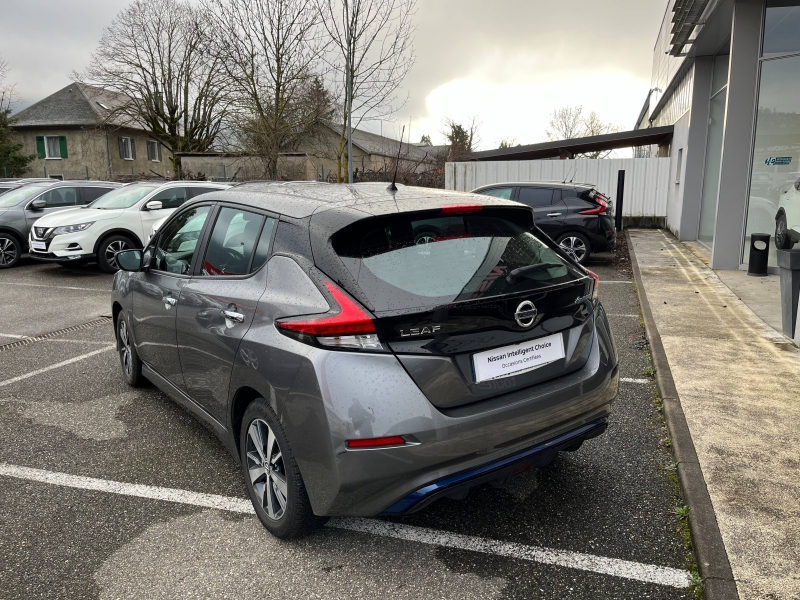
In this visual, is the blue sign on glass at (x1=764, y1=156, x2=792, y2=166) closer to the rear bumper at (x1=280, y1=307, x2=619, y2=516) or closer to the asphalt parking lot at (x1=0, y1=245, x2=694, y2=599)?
the asphalt parking lot at (x1=0, y1=245, x2=694, y2=599)

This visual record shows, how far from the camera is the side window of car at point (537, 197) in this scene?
12.4 m

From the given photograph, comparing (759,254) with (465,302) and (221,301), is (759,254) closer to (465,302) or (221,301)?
(465,302)

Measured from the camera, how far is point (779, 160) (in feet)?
31.4

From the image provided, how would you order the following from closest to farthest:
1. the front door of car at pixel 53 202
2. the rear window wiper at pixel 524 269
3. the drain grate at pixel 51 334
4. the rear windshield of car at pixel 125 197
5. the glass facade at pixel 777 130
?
the rear window wiper at pixel 524 269
the drain grate at pixel 51 334
the glass facade at pixel 777 130
the rear windshield of car at pixel 125 197
the front door of car at pixel 53 202


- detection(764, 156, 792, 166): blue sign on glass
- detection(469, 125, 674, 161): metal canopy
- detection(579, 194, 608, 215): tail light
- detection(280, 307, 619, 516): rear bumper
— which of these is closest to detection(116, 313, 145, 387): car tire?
detection(280, 307, 619, 516): rear bumper

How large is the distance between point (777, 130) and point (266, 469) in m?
10.0

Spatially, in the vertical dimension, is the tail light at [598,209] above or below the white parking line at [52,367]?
above

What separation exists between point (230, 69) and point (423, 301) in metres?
26.0

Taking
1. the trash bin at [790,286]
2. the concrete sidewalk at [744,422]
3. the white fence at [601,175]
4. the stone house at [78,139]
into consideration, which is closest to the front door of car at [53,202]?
the white fence at [601,175]

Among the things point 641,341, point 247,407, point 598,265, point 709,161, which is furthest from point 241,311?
point 709,161

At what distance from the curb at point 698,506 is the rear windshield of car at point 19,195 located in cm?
1414

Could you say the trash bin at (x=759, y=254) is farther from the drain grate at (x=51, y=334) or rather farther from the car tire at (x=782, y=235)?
the drain grate at (x=51, y=334)

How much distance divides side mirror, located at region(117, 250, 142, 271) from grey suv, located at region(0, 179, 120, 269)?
35.3 ft

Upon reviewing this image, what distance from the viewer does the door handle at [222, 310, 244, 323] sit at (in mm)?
2941
